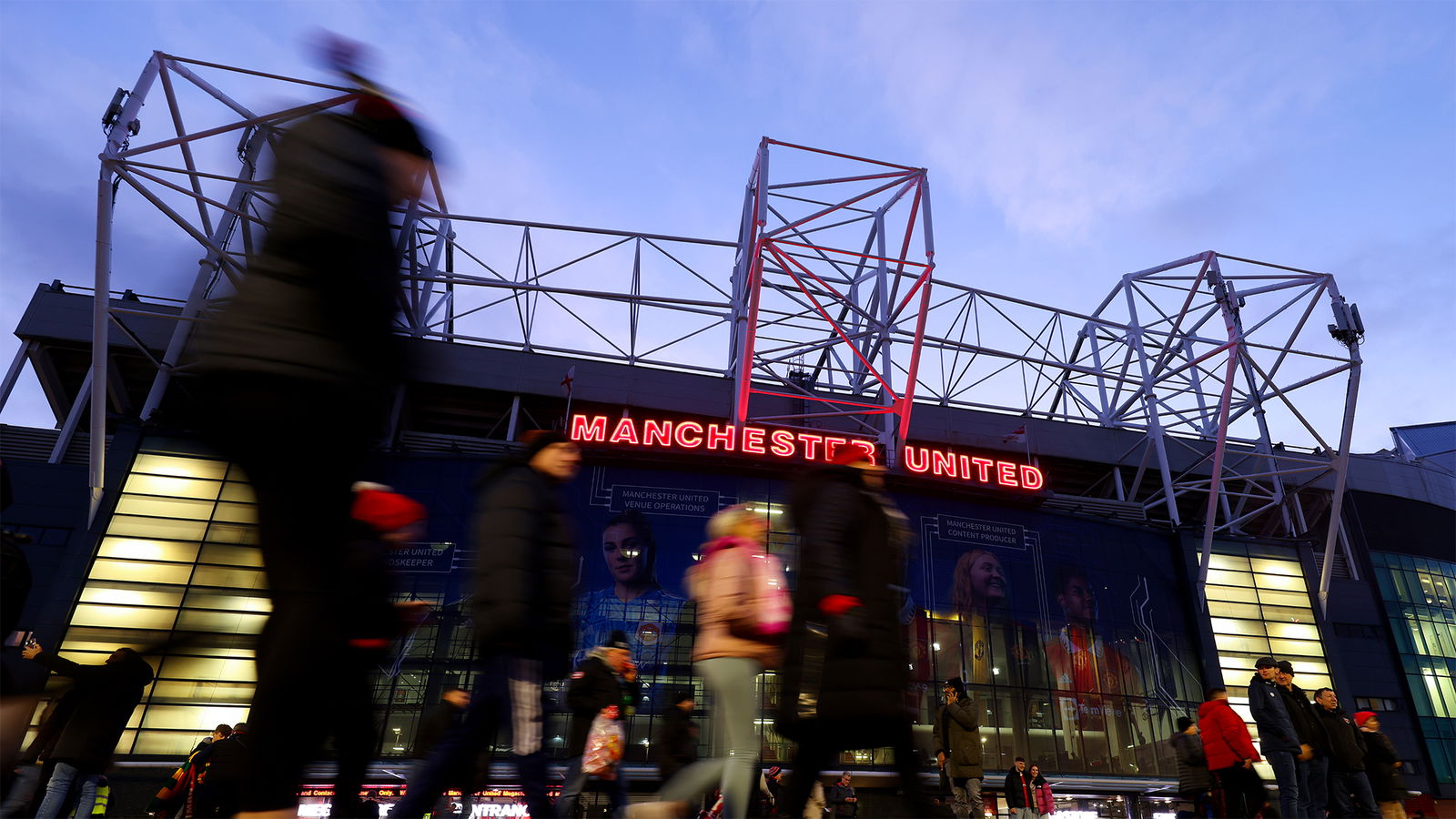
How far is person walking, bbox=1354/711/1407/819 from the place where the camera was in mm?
8812

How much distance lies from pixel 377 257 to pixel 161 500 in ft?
72.6

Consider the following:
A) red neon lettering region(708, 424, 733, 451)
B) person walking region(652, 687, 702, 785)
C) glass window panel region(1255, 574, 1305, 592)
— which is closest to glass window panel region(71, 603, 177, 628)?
red neon lettering region(708, 424, 733, 451)

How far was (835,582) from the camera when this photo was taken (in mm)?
3482

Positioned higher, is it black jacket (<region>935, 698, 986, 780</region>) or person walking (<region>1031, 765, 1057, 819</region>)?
black jacket (<region>935, 698, 986, 780</region>)

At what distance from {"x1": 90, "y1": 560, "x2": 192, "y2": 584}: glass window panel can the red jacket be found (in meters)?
21.3

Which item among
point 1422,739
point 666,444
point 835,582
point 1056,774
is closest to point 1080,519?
point 1056,774

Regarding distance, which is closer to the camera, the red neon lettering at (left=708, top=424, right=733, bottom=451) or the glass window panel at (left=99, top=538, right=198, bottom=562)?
the glass window panel at (left=99, top=538, right=198, bottom=562)

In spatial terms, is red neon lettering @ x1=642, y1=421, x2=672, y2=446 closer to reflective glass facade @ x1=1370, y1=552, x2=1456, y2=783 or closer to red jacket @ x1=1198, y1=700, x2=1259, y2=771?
red jacket @ x1=1198, y1=700, x2=1259, y2=771

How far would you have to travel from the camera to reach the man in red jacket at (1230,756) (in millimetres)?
8461

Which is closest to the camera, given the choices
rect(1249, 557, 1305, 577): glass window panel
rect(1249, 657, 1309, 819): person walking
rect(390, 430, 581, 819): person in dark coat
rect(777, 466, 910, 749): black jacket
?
rect(390, 430, 581, 819): person in dark coat

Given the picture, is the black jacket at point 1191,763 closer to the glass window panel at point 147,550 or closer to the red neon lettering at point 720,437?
the red neon lettering at point 720,437

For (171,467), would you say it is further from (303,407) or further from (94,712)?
(303,407)

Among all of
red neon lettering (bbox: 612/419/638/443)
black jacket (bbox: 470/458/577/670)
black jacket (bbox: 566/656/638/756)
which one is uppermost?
red neon lettering (bbox: 612/419/638/443)

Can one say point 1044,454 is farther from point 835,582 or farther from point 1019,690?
point 835,582
